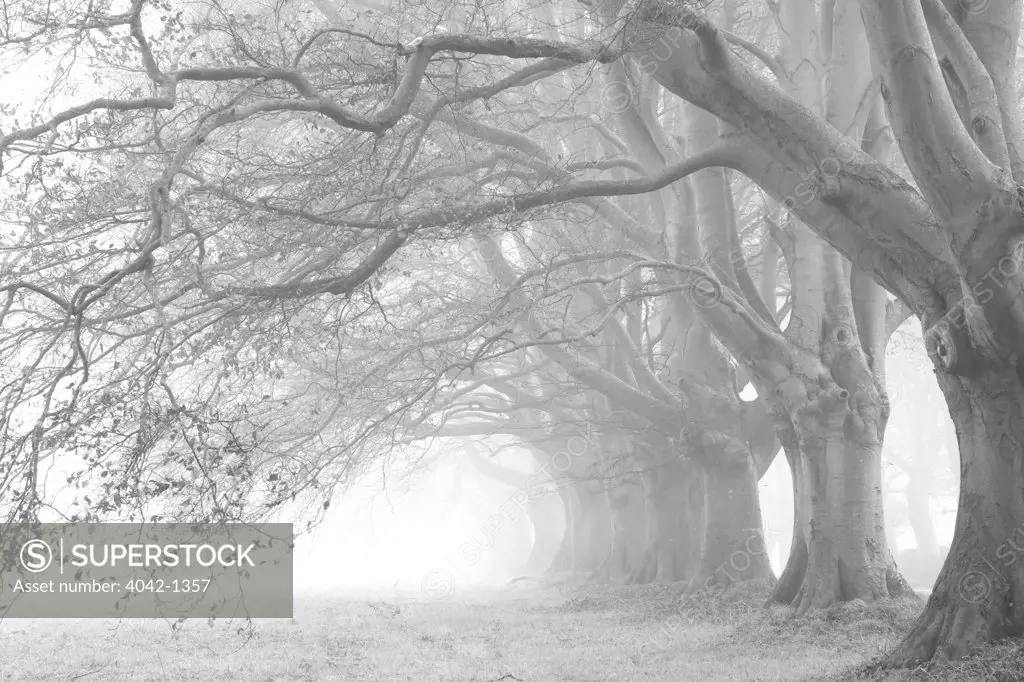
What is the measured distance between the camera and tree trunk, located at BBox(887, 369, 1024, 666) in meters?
7.13

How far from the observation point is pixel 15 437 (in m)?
6.70

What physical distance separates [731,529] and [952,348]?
29.1ft

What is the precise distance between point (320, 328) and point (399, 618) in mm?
9110

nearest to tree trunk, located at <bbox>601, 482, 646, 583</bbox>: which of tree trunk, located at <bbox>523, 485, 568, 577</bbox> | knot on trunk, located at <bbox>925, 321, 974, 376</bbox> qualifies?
knot on trunk, located at <bbox>925, 321, 974, 376</bbox>

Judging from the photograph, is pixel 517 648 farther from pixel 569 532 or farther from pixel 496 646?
pixel 569 532

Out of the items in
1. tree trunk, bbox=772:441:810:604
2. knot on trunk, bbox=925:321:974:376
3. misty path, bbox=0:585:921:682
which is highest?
knot on trunk, bbox=925:321:974:376

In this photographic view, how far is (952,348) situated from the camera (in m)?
7.43

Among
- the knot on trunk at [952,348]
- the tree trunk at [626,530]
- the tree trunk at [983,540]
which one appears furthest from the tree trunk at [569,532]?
the knot on trunk at [952,348]

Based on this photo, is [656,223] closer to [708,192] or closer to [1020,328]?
[708,192]

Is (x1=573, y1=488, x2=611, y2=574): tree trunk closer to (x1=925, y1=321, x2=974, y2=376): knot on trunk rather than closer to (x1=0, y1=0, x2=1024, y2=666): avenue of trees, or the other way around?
(x1=0, y1=0, x2=1024, y2=666): avenue of trees

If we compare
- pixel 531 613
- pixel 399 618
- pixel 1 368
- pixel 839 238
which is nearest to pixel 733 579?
pixel 531 613

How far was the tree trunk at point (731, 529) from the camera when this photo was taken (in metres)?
15.5

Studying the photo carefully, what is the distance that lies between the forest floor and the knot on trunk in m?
2.16

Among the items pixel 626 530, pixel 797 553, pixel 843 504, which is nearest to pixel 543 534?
pixel 626 530
